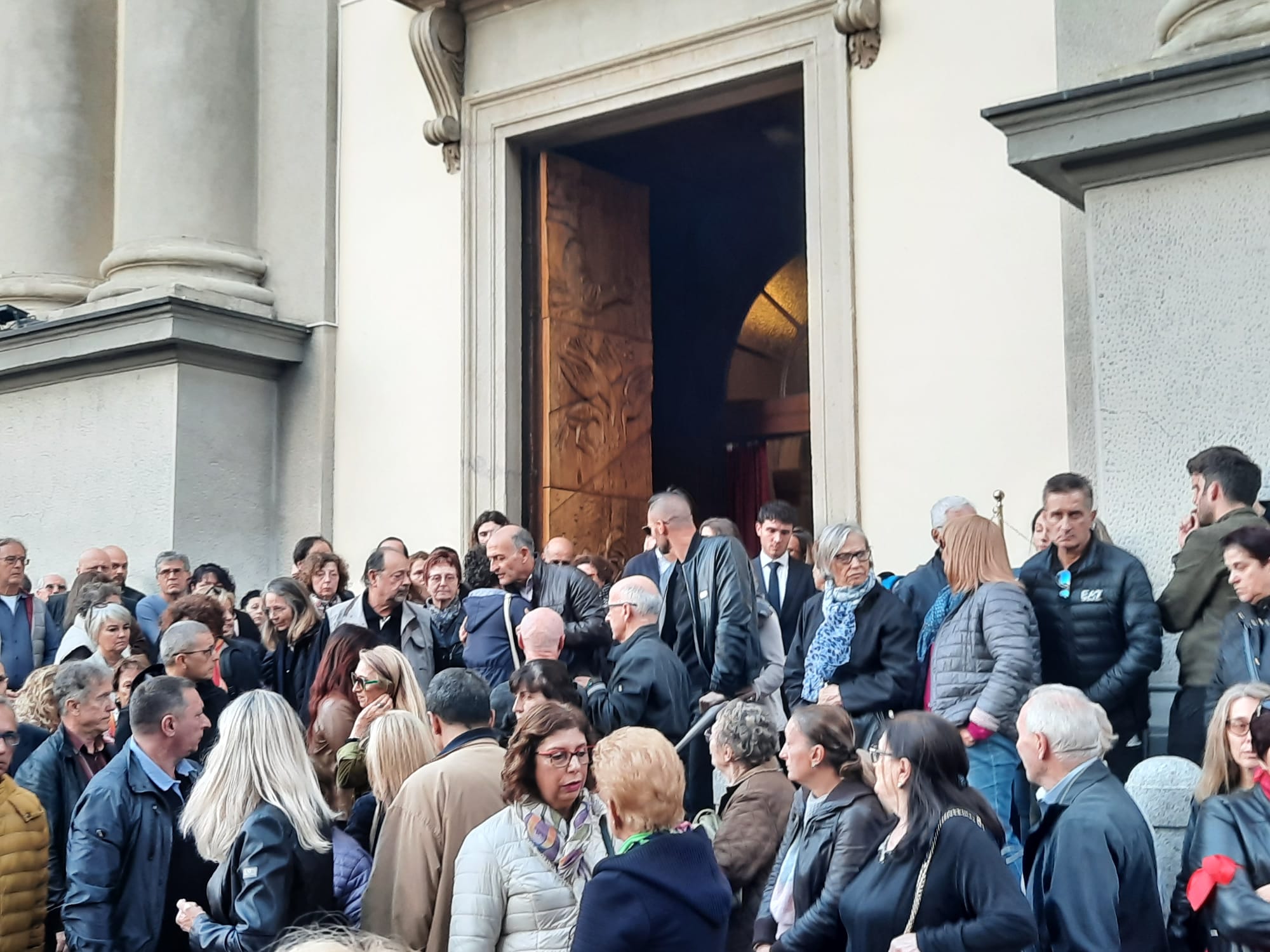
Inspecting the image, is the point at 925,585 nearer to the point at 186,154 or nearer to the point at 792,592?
the point at 792,592

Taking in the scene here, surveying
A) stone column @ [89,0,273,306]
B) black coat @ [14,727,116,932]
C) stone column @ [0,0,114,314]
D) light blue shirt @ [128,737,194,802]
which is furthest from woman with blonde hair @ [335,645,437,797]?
stone column @ [0,0,114,314]

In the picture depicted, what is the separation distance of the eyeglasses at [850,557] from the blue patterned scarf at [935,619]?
1.11ft

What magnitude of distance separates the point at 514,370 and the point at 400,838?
24.0 feet

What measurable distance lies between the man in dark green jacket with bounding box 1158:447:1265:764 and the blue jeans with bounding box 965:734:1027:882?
2.01 ft

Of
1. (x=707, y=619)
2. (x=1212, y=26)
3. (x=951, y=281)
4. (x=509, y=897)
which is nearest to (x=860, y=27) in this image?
(x=951, y=281)

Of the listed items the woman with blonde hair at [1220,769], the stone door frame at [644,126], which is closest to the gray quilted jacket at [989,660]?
the woman with blonde hair at [1220,769]

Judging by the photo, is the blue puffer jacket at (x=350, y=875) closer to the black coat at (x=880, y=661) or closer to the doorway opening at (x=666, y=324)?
A: the black coat at (x=880, y=661)

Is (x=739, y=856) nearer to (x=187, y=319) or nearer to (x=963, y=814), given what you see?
(x=963, y=814)

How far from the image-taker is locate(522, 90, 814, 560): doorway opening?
1191 centimetres

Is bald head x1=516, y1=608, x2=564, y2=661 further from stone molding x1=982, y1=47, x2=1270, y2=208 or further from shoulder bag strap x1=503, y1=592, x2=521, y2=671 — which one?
stone molding x1=982, y1=47, x2=1270, y2=208

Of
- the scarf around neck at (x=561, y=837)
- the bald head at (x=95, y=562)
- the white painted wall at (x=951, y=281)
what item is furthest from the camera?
the bald head at (x=95, y=562)

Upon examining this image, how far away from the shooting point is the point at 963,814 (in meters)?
4.16

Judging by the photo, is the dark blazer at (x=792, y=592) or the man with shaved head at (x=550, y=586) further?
the dark blazer at (x=792, y=592)

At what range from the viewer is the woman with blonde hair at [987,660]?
5.71m
